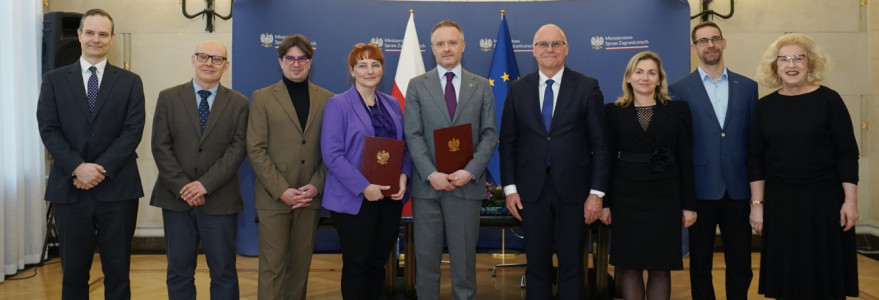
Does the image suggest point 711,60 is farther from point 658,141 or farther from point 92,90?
point 92,90

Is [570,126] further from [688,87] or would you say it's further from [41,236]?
[41,236]

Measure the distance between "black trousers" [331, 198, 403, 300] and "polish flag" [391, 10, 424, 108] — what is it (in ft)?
7.83

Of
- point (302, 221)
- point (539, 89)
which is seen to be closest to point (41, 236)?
point (302, 221)

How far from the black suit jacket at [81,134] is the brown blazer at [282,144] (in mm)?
597

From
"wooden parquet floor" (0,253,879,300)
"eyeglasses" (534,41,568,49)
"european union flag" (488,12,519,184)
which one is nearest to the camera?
"eyeglasses" (534,41,568,49)

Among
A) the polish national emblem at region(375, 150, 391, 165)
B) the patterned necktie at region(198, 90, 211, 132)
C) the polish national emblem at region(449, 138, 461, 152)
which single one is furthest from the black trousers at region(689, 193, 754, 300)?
the patterned necktie at region(198, 90, 211, 132)

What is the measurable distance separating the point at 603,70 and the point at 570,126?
2.94m

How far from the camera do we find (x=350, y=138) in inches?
139

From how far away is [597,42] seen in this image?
6320mm

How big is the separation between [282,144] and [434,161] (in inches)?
30.9

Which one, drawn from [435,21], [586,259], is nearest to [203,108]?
[586,259]

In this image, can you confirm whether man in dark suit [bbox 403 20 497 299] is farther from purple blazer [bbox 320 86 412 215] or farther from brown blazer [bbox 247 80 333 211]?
brown blazer [bbox 247 80 333 211]

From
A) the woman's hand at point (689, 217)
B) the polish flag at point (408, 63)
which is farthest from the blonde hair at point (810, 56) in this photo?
the polish flag at point (408, 63)

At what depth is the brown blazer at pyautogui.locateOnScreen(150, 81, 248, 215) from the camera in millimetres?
3635
